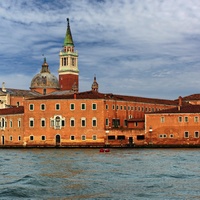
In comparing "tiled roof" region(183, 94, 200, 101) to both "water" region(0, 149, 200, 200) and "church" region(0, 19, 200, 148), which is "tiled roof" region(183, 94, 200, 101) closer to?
"church" region(0, 19, 200, 148)

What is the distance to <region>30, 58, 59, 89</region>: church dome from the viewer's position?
10475 cm

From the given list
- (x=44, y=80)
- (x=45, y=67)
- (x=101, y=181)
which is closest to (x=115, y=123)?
(x=44, y=80)

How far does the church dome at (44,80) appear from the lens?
10475cm

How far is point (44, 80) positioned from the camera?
105125 mm

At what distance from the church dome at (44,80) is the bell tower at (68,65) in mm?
1523

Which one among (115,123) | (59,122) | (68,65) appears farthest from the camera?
(68,65)

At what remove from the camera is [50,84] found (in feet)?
345

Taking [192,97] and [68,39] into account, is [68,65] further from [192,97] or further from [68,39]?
[192,97]

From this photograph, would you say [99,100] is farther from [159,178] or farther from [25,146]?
[159,178]

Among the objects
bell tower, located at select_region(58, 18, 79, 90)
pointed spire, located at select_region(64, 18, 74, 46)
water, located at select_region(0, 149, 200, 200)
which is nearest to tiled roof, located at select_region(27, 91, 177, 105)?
bell tower, located at select_region(58, 18, 79, 90)

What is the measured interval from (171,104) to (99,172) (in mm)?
54376

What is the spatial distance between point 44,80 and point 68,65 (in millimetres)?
5850

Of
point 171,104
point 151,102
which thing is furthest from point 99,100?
point 171,104

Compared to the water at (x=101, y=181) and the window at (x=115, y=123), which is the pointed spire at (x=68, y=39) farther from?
the water at (x=101, y=181)
